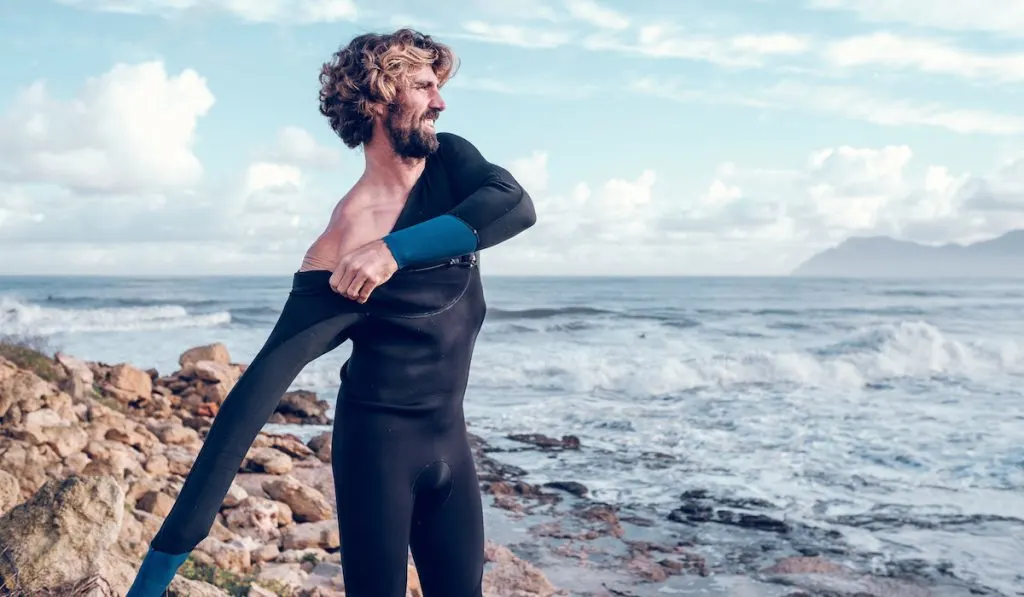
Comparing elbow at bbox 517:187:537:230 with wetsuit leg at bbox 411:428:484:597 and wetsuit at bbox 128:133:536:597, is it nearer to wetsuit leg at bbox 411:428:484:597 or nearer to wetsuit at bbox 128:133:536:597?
wetsuit at bbox 128:133:536:597

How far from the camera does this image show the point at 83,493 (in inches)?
165

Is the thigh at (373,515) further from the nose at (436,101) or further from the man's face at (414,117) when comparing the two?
the nose at (436,101)

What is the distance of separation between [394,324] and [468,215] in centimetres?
36

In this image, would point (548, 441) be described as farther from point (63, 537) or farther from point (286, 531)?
point (63, 537)

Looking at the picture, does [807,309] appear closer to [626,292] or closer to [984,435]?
[626,292]

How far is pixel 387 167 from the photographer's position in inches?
102

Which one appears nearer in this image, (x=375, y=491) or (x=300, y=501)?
(x=375, y=491)

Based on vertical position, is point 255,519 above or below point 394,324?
below

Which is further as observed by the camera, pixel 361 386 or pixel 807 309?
pixel 807 309

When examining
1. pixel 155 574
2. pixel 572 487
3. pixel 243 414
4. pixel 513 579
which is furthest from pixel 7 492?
pixel 572 487

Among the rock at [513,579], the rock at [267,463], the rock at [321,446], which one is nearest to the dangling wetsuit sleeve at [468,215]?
the rock at [513,579]

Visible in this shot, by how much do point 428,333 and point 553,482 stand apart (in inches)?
310

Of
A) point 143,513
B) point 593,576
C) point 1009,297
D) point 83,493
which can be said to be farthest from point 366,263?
point 1009,297

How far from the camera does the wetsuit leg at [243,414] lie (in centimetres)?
226
